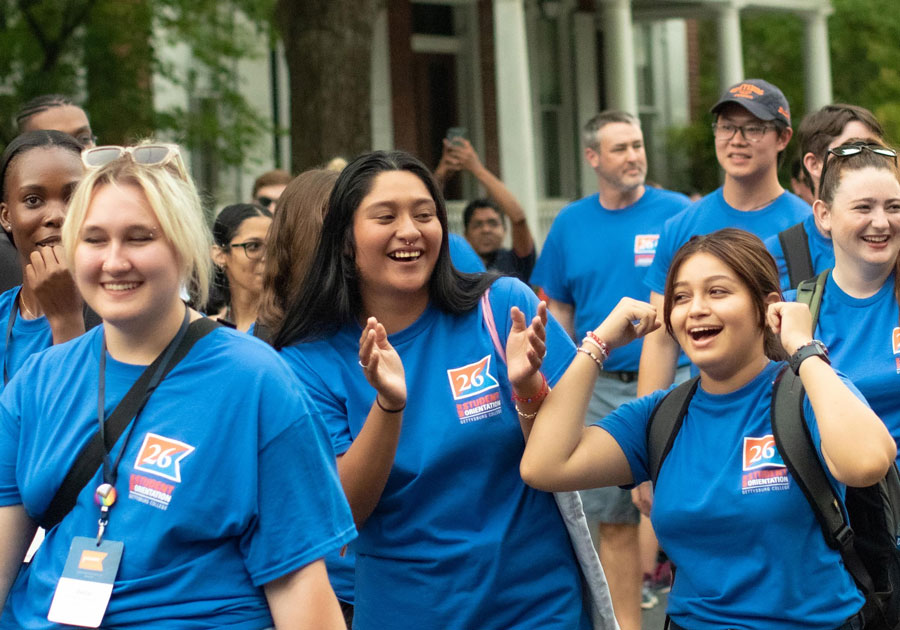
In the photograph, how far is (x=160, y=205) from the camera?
9.46 feet

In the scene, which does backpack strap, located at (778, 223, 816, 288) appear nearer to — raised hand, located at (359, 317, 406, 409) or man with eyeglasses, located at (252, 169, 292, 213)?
raised hand, located at (359, 317, 406, 409)

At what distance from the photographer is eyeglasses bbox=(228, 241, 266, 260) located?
20.3 ft

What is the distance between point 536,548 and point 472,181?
18.7 meters

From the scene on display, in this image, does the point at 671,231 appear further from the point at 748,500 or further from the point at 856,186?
the point at 748,500

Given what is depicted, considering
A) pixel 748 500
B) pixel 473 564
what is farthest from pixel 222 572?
pixel 748 500

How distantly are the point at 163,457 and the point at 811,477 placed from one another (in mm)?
1690

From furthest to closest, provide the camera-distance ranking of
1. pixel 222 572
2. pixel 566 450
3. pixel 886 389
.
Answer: pixel 886 389, pixel 566 450, pixel 222 572

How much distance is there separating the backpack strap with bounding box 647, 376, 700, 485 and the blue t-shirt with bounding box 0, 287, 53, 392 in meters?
1.86

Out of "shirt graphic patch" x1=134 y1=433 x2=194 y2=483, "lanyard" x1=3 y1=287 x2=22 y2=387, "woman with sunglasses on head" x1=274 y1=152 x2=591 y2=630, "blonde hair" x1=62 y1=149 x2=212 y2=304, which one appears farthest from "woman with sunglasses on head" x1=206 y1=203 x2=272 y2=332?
"shirt graphic patch" x1=134 y1=433 x2=194 y2=483

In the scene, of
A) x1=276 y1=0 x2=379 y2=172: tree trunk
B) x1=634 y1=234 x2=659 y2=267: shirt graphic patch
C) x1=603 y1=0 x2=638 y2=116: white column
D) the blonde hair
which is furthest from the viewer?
x1=603 y1=0 x2=638 y2=116: white column

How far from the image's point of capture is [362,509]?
11.8 feet

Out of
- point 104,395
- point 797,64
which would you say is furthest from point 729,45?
point 104,395

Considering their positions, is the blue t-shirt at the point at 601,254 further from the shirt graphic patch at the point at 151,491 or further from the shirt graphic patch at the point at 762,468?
the shirt graphic patch at the point at 151,491

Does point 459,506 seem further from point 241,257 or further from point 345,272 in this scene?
point 241,257
